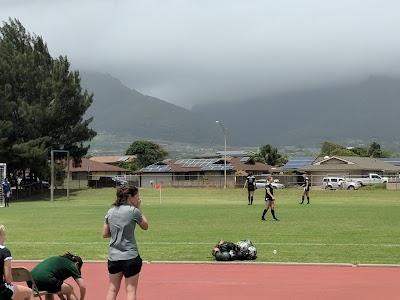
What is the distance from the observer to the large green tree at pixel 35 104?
6247 cm

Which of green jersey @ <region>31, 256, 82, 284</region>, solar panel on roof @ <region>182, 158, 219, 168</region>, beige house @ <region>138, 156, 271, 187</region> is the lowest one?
green jersey @ <region>31, 256, 82, 284</region>

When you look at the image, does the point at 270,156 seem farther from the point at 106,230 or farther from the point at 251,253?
the point at 106,230

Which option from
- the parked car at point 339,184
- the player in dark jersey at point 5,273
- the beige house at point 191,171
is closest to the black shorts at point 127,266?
the player in dark jersey at point 5,273

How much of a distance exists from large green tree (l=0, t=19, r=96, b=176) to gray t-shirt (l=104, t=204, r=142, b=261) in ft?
180

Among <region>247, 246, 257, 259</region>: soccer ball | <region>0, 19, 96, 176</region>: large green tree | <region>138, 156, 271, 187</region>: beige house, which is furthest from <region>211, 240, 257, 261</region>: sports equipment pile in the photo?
<region>138, 156, 271, 187</region>: beige house

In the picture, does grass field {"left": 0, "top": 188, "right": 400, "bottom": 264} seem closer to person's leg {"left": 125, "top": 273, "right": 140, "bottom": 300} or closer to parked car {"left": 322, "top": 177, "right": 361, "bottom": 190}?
person's leg {"left": 125, "top": 273, "right": 140, "bottom": 300}

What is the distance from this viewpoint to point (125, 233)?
809 centimetres

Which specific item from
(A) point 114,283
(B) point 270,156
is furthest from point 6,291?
(B) point 270,156

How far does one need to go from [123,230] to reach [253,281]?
4.51 m

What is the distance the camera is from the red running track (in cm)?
1062

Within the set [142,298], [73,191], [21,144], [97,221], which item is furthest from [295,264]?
[73,191]

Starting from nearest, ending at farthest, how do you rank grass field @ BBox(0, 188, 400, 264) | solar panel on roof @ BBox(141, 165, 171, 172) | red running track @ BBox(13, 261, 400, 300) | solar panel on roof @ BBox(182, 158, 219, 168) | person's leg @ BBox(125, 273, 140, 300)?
1. person's leg @ BBox(125, 273, 140, 300)
2. red running track @ BBox(13, 261, 400, 300)
3. grass field @ BBox(0, 188, 400, 264)
4. solar panel on roof @ BBox(141, 165, 171, 172)
5. solar panel on roof @ BBox(182, 158, 219, 168)

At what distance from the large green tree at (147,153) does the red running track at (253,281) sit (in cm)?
12876

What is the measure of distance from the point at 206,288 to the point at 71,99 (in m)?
56.5
